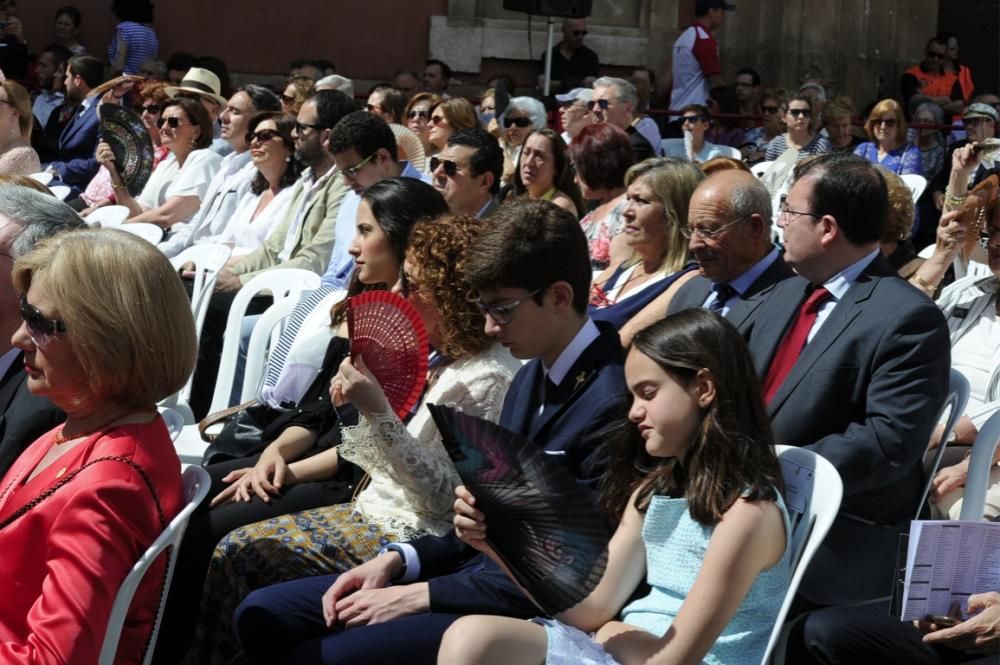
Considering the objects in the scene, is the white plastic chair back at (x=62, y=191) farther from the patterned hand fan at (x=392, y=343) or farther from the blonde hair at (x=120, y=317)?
the blonde hair at (x=120, y=317)

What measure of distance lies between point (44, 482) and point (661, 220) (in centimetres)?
303

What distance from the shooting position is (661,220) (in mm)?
5516

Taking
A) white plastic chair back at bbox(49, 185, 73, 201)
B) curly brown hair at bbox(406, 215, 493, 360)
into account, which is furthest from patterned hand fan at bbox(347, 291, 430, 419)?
white plastic chair back at bbox(49, 185, 73, 201)

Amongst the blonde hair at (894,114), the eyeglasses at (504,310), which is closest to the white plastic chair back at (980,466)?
the eyeglasses at (504,310)

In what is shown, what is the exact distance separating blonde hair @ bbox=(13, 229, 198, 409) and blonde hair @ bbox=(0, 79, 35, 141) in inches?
239

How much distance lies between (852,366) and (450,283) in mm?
1101

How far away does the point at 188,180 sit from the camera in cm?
929

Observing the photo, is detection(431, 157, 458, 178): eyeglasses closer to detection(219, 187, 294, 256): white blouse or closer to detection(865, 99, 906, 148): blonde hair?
detection(219, 187, 294, 256): white blouse

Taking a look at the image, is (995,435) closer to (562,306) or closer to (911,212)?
(562,306)

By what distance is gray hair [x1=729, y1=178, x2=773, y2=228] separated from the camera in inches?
188

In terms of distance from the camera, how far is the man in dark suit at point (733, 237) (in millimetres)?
4781

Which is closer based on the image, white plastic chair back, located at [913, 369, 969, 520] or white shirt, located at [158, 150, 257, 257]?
white plastic chair back, located at [913, 369, 969, 520]

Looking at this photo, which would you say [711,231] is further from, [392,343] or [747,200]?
[392,343]

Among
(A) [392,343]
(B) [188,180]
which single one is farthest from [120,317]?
(B) [188,180]
